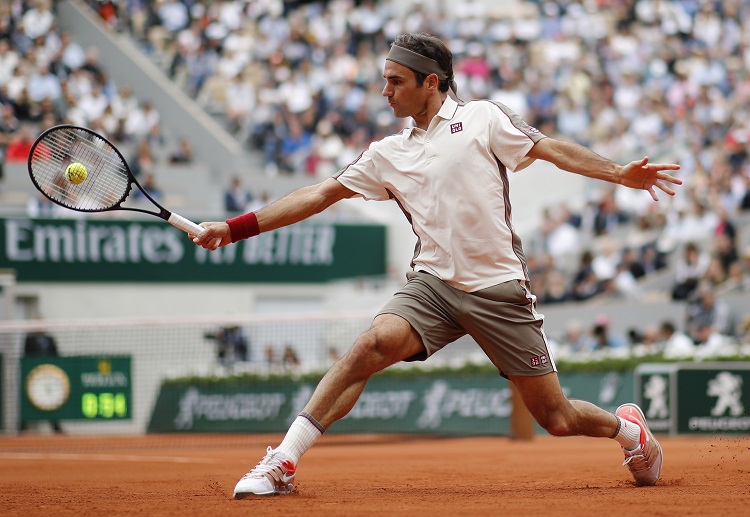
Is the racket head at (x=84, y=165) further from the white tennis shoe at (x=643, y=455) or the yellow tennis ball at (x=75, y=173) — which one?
the white tennis shoe at (x=643, y=455)

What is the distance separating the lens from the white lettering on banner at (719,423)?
15391 millimetres

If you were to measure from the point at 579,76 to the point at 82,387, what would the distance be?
1554 cm

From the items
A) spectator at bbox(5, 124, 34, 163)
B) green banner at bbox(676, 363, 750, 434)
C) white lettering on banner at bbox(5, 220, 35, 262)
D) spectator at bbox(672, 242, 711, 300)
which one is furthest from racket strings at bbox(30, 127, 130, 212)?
spectator at bbox(5, 124, 34, 163)

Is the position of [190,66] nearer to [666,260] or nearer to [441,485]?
[666,260]

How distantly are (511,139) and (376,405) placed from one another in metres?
11.3

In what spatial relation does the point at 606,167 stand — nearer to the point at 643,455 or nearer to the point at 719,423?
the point at 643,455

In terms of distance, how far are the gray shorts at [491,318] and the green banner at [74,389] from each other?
10.6 m

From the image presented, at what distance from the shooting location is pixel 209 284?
76.0ft

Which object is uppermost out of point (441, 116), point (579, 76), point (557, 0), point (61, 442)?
point (557, 0)

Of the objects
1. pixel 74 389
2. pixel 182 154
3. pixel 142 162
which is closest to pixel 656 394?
pixel 74 389

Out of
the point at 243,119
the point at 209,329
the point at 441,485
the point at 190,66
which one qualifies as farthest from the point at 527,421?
the point at 190,66

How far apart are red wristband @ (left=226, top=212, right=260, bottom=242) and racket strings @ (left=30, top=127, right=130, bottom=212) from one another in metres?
0.80

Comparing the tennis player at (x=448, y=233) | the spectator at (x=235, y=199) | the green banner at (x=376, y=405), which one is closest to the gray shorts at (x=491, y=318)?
the tennis player at (x=448, y=233)

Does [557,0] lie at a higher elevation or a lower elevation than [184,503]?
higher
